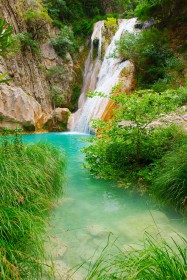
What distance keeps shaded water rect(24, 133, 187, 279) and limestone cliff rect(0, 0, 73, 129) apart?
1172 cm

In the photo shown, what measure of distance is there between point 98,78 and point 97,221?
17.1 meters

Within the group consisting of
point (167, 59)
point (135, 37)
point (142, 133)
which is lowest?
point (142, 133)

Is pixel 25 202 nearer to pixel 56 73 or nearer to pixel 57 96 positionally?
pixel 57 96

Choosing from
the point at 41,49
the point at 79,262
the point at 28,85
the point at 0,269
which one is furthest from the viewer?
the point at 41,49

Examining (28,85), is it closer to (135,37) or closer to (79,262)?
(135,37)

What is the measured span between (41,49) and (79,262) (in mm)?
19847

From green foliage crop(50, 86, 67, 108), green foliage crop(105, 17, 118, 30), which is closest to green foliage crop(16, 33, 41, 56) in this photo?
green foliage crop(50, 86, 67, 108)

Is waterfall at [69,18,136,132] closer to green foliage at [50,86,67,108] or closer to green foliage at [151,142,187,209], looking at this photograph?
green foliage at [50,86,67,108]

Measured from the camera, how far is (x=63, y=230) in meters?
2.98

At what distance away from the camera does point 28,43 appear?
17.6m

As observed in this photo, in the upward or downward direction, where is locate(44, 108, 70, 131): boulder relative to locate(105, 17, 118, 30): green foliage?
downward

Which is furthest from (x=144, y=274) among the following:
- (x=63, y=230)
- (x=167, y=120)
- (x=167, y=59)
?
(x=167, y=59)

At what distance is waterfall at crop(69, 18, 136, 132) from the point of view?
15.1 metres

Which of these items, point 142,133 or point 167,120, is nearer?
point 142,133
